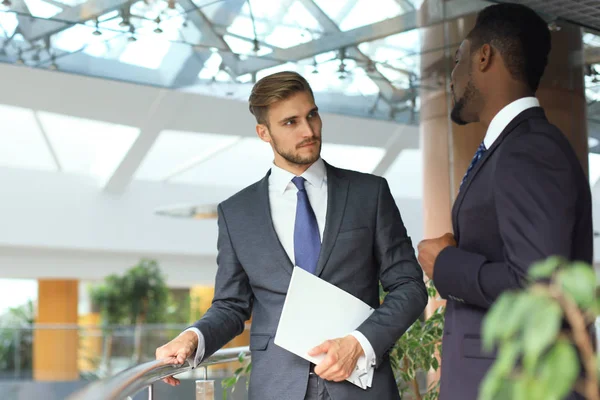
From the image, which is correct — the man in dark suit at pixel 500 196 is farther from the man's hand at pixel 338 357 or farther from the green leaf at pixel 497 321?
the green leaf at pixel 497 321

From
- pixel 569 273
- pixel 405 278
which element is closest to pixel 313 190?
pixel 405 278

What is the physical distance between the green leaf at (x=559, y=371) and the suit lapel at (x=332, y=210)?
1.59 metres

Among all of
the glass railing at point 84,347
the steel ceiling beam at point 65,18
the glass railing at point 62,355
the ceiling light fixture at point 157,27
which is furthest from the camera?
the glass railing at point 84,347

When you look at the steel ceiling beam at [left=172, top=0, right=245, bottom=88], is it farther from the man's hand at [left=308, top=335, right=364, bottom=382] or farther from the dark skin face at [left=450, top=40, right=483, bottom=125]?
the man's hand at [left=308, top=335, right=364, bottom=382]

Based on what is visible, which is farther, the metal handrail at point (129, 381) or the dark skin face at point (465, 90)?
the dark skin face at point (465, 90)

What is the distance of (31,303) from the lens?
24109 millimetres

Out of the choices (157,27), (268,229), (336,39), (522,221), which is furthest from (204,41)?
(522,221)

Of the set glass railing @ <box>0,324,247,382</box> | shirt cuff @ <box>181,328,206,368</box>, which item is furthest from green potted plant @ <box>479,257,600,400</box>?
glass railing @ <box>0,324,247,382</box>

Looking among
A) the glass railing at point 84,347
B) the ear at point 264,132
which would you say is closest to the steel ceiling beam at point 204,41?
the ear at point 264,132

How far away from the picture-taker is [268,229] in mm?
2391

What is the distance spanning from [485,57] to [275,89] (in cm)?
65

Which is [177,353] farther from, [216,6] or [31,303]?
[31,303]

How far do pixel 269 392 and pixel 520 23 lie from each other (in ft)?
3.79

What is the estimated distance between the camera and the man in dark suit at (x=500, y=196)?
1.76m
